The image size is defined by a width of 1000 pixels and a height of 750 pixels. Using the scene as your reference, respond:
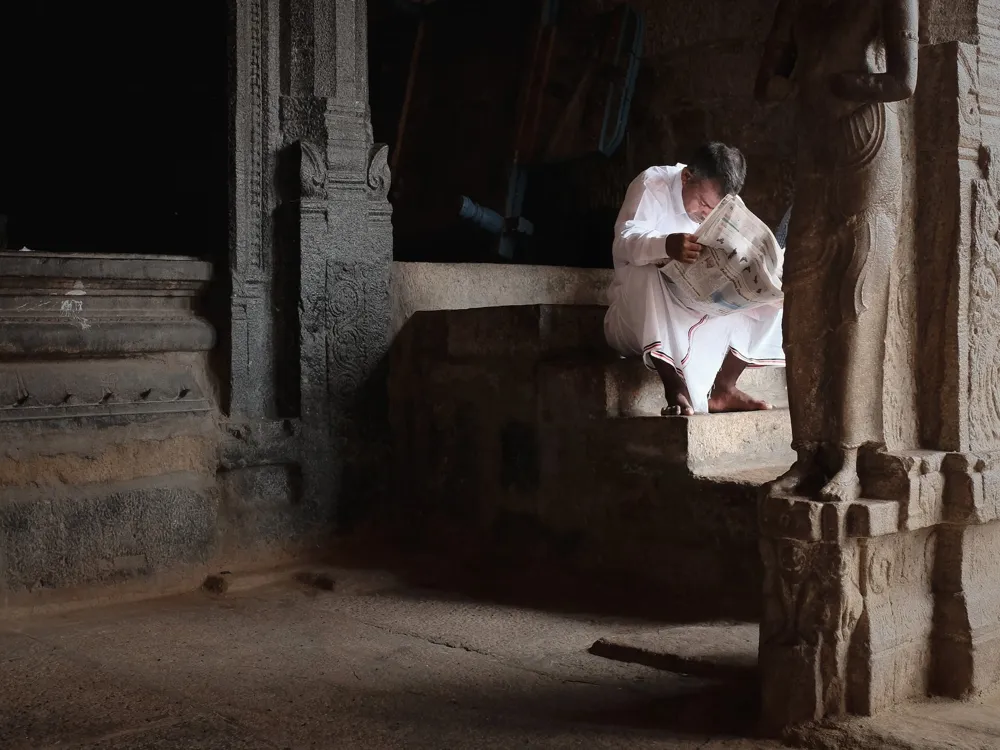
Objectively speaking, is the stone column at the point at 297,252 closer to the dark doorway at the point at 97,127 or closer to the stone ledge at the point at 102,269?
the stone ledge at the point at 102,269

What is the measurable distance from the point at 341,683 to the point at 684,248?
1791mm

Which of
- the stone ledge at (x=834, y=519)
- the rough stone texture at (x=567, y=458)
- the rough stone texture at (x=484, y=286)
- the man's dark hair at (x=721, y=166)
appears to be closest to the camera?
the stone ledge at (x=834, y=519)

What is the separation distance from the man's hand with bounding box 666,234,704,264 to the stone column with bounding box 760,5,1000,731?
3.64 feet

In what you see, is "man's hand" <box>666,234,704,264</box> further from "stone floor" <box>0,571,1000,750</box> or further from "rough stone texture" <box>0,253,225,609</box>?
"rough stone texture" <box>0,253,225,609</box>

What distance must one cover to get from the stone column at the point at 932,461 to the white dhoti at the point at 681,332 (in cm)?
119

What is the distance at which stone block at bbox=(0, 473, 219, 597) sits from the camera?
376cm

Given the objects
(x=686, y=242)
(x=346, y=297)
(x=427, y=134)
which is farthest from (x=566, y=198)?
(x=686, y=242)

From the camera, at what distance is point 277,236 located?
446 cm

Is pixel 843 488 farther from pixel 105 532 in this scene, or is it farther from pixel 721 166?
pixel 105 532

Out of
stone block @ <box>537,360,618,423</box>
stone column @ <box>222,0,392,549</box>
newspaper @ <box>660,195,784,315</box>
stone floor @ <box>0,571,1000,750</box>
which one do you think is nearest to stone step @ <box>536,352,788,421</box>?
stone block @ <box>537,360,618,423</box>

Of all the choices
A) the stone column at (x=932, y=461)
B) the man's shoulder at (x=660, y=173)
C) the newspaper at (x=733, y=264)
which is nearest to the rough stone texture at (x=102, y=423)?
the man's shoulder at (x=660, y=173)

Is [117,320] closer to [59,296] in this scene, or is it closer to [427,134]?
[59,296]

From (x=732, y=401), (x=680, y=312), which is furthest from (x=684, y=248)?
(x=732, y=401)

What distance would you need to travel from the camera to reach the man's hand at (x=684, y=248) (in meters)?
3.75
